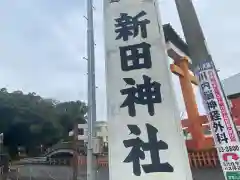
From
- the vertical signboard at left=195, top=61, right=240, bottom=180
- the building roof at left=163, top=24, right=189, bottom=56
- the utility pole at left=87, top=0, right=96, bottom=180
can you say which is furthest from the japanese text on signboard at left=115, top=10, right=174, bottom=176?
the building roof at left=163, top=24, right=189, bottom=56

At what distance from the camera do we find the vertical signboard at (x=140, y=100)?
A: 412cm

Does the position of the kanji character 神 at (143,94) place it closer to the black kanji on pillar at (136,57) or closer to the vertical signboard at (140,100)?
the vertical signboard at (140,100)

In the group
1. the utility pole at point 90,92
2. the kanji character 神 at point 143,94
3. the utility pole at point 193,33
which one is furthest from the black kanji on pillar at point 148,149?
the utility pole at point 90,92

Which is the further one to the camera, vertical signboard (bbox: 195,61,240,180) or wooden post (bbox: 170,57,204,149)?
wooden post (bbox: 170,57,204,149)

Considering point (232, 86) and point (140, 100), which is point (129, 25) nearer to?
point (140, 100)

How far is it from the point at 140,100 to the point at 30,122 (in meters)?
34.7

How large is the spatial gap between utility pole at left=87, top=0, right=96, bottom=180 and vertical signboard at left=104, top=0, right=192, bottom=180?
2.29 meters

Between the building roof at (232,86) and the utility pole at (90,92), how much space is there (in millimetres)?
7821

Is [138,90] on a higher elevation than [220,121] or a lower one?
higher

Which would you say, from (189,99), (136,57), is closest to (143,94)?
(136,57)

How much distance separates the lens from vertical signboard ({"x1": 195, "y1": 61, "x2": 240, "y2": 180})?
392cm

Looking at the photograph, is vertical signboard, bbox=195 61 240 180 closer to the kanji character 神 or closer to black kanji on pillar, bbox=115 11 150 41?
the kanji character 神

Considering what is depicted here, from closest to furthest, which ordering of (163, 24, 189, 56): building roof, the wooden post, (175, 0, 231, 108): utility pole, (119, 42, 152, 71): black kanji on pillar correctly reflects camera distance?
(175, 0, 231, 108): utility pole < (119, 42, 152, 71): black kanji on pillar < the wooden post < (163, 24, 189, 56): building roof

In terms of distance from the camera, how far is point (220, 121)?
164 inches
